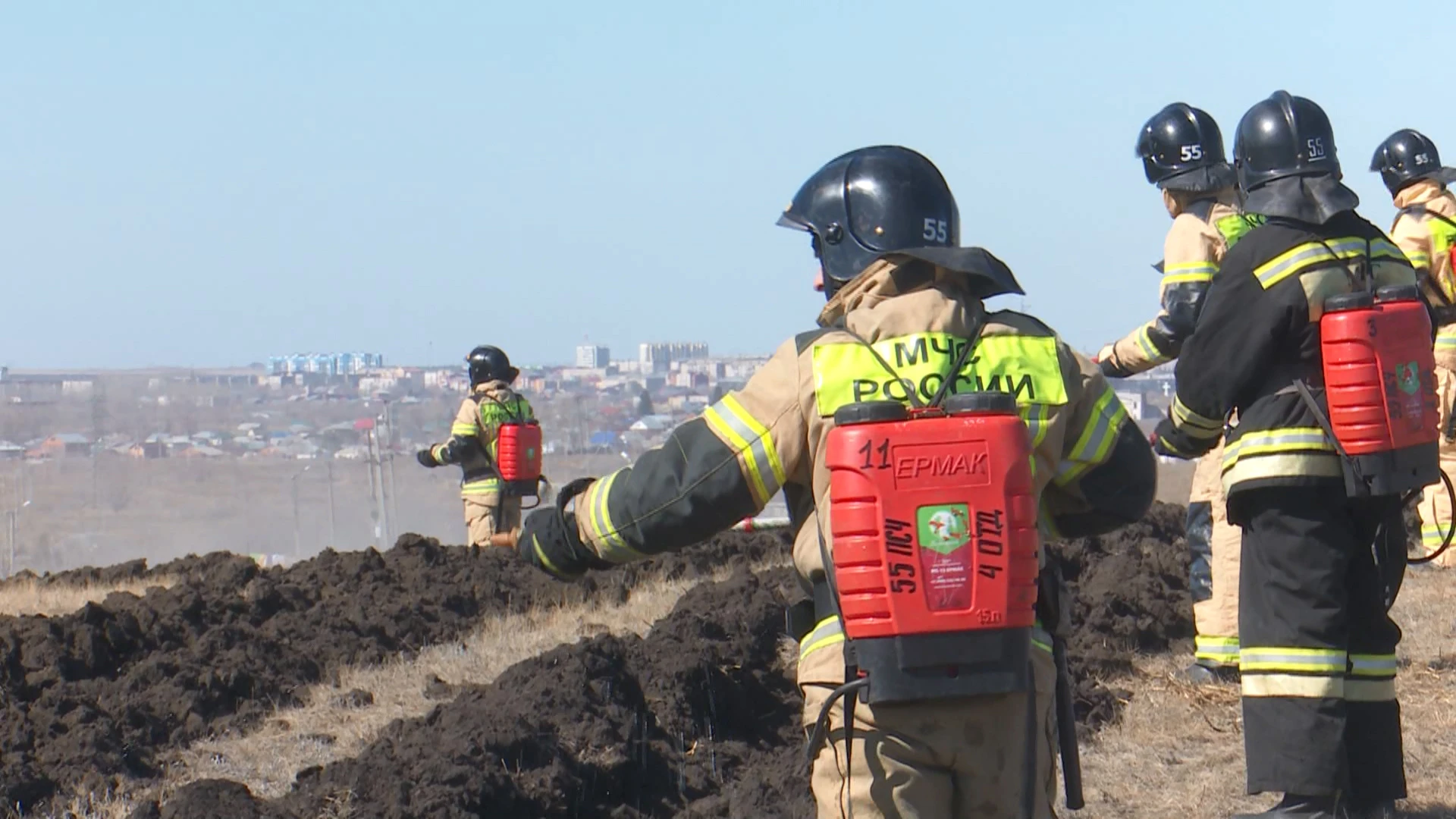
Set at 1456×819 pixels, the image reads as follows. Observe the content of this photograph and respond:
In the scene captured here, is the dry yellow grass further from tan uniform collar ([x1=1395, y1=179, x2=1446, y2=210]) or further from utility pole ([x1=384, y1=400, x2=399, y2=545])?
utility pole ([x1=384, y1=400, x2=399, y2=545])

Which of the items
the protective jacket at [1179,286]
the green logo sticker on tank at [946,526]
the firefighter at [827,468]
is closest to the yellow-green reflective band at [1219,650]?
the protective jacket at [1179,286]

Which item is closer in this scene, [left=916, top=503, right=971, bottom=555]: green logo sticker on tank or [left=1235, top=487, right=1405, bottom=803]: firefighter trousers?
[left=916, top=503, right=971, bottom=555]: green logo sticker on tank

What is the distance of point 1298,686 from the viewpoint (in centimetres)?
493

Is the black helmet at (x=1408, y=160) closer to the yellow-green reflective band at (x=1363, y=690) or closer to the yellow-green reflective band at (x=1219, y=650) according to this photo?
the yellow-green reflective band at (x=1219, y=650)

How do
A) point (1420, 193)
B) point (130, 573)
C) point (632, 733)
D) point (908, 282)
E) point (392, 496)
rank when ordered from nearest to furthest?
point (908, 282), point (632, 733), point (1420, 193), point (130, 573), point (392, 496)

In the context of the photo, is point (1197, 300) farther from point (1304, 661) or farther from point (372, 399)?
point (372, 399)

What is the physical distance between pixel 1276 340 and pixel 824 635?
2.19 metres

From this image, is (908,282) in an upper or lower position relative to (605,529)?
upper

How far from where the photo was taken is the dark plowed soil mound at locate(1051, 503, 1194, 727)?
7617mm

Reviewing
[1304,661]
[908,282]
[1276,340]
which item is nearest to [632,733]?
[1304,661]

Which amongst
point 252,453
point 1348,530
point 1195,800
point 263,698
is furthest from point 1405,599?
point 252,453

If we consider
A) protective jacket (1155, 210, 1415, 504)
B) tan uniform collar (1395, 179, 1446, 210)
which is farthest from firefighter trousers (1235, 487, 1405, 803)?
tan uniform collar (1395, 179, 1446, 210)

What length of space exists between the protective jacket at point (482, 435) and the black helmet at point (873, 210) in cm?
952

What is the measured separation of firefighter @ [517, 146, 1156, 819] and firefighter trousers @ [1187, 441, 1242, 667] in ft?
11.9
